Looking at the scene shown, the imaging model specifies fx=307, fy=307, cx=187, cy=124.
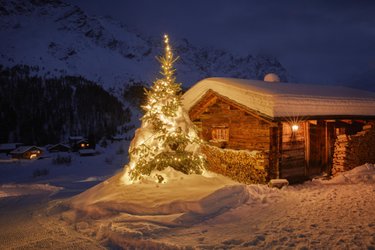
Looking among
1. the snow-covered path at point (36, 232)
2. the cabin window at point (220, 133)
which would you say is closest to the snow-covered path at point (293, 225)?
the snow-covered path at point (36, 232)

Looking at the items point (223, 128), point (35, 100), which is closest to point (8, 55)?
point (35, 100)

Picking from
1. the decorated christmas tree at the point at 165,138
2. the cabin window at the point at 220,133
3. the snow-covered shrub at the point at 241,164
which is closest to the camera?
the decorated christmas tree at the point at 165,138

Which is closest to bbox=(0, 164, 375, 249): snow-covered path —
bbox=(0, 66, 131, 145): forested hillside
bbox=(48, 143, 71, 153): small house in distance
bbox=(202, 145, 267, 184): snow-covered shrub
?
bbox=(202, 145, 267, 184): snow-covered shrub

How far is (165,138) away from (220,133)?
14.5 ft

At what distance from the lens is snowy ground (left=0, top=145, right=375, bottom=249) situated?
5.65 m

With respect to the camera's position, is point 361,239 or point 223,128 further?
point 223,128

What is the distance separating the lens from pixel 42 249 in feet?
20.1

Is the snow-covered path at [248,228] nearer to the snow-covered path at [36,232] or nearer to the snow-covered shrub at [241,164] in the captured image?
the snow-covered path at [36,232]

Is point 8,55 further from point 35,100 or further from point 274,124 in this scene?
point 274,124

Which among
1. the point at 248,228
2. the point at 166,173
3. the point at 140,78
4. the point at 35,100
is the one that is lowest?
the point at 248,228

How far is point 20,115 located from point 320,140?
103622mm

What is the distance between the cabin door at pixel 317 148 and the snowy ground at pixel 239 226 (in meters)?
3.90

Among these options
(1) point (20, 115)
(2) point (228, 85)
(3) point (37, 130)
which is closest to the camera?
(2) point (228, 85)

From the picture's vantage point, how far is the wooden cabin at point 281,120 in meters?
11.2
